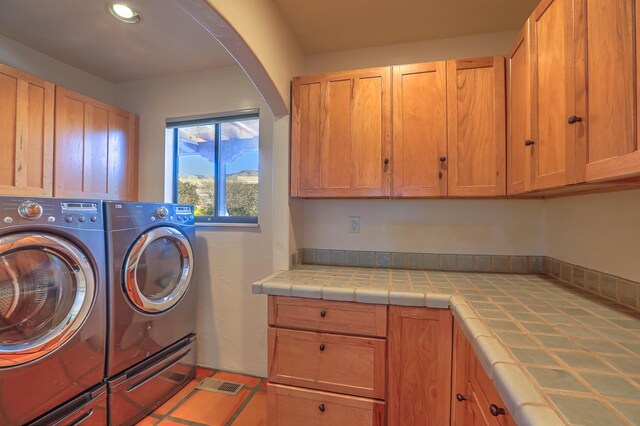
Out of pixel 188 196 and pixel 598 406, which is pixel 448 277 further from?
pixel 188 196

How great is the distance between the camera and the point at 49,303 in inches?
54.2

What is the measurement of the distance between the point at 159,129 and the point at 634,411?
2973 mm

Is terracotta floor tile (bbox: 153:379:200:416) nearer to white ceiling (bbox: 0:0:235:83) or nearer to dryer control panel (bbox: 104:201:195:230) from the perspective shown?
dryer control panel (bbox: 104:201:195:230)

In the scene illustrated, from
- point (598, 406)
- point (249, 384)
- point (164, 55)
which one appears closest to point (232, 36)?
point (164, 55)

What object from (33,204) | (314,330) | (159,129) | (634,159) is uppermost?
(159,129)

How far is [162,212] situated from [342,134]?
1338mm

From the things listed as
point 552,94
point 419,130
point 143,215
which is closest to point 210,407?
point 143,215

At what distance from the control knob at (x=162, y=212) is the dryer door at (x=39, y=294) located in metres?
0.49

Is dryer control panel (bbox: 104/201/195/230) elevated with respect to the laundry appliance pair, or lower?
elevated

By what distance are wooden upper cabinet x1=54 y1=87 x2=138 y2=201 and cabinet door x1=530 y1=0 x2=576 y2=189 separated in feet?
9.19

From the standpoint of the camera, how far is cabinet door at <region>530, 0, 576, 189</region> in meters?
0.96

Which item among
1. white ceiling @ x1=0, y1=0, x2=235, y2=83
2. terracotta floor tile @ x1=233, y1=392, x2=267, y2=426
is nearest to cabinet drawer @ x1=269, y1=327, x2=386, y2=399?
terracotta floor tile @ x1=233, y1=392, x2=267, y2=426

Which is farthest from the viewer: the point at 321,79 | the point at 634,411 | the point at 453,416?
the point at 321,79

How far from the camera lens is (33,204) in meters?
1.25
